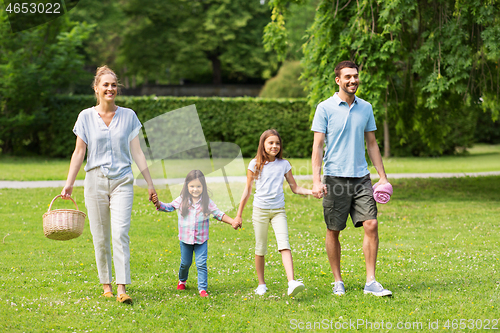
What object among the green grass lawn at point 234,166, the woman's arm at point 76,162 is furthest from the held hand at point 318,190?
the green grass lawn at point 234,166

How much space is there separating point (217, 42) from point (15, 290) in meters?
31.3

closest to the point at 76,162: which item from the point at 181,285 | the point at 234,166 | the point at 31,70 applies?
the point at 181,285

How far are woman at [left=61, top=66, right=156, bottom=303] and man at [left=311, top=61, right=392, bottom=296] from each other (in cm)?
175

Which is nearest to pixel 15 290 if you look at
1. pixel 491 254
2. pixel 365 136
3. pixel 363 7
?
pixel 365 136

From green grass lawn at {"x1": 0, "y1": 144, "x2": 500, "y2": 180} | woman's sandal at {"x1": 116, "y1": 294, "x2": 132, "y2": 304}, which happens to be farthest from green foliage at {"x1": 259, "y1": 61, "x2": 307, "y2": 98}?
woman's sandal at {"x1": 116, "y1": 294, "x2": 132, "y2": 304}

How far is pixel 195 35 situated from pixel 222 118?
16.2m

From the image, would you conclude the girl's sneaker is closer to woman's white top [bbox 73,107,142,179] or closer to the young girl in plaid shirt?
the young girl in plaid shirt

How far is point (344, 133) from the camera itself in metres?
4.83

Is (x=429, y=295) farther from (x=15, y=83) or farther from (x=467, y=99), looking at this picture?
(x=15, y=83)

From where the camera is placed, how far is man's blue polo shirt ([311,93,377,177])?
15.8 ft

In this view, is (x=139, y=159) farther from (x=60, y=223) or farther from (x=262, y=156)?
(x=262, y=156)

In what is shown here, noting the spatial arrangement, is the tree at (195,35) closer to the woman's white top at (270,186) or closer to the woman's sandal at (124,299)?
the woman's white top at (270,186)

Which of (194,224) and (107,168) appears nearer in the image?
(107,168)

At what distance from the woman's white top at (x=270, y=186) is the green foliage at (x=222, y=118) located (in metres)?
16.0
